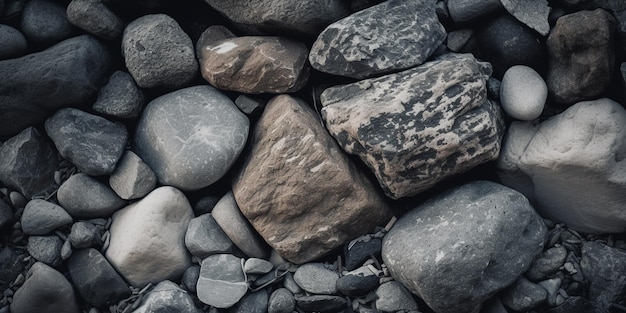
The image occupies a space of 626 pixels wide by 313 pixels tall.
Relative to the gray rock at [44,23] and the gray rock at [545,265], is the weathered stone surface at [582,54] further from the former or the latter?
the gray rock at [44,23]

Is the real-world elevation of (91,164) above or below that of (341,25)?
below

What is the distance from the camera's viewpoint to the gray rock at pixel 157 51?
79.4 inches

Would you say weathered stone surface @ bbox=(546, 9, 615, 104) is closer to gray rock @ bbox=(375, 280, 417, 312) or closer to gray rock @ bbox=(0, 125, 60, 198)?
gray rock @ bbox=(375, 280, 417, 312)

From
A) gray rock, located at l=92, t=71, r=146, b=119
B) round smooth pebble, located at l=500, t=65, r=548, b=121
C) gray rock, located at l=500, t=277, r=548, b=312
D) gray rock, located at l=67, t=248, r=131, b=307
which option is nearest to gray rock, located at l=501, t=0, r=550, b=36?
round smooth pebble, located at l=500, t=65, r=548, b=121

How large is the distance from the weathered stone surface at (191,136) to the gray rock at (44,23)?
439 mm

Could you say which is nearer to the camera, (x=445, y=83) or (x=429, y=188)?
(x=445, y=83)

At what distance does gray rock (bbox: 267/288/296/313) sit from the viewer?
1.95 meters

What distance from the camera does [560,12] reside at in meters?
1.93

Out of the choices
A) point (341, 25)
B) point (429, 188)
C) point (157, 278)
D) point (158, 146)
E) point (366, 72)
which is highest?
point (341, 25)

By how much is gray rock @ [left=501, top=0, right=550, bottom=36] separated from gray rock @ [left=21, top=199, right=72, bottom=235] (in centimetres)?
179

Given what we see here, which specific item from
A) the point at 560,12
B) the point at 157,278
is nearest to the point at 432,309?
the point at 157,278

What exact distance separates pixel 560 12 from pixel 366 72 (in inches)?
28.4

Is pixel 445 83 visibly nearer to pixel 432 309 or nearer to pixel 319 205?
pixel 319 205

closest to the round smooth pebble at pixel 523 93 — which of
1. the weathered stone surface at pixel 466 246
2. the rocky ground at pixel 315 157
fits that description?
the rocky ground at pixel 315 157
